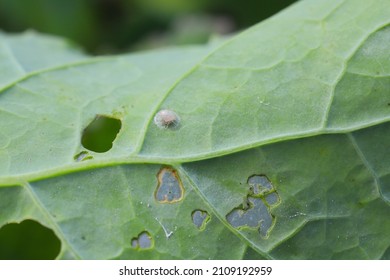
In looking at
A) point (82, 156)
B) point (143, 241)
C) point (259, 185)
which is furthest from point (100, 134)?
point (259, 185)

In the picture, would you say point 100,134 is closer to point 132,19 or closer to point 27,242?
point 27,242

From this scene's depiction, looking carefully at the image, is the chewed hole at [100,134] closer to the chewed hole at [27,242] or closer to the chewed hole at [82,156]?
the chewed hole at [82,156]

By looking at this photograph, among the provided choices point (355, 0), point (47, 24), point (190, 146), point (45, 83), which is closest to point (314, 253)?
point (190, 146)

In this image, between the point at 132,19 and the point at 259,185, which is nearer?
the point at 259,185

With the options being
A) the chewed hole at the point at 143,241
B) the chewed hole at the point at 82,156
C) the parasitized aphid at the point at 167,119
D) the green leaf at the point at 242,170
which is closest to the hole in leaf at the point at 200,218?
the green leaf at the point at 242,170

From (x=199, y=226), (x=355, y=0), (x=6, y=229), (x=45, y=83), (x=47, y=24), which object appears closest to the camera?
(x=199, y=226)

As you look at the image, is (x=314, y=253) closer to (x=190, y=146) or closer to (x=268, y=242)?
(x=268, y=242)
